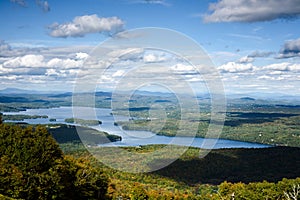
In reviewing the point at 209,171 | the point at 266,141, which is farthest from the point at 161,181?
the point at 266,141

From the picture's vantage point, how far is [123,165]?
5525 cm

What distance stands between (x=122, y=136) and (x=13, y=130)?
222 ft

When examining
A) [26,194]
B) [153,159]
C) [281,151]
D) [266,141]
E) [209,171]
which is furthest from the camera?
[266,141]

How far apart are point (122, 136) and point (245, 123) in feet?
264

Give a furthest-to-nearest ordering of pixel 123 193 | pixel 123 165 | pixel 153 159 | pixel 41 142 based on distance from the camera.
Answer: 1. pixel 153 159
2. pixel 123 165
3. pixel 123 193
4. pixel 41 142

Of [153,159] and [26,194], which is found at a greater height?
[26,194]

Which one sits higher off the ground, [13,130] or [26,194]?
[13,130]

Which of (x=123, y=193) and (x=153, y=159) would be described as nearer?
(x=123, y=193)

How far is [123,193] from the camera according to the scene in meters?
36.2

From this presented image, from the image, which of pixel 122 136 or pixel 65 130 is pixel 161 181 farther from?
pixel 65 130

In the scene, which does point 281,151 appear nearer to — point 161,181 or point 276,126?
point 161,181

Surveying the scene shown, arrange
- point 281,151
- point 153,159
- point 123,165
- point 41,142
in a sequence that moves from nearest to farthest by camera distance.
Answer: point 41,142 < point 123,165 < point 153,159 < point 281,151

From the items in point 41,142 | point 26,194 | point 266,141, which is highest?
point 41,142

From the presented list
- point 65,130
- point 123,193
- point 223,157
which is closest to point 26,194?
point 123,193
